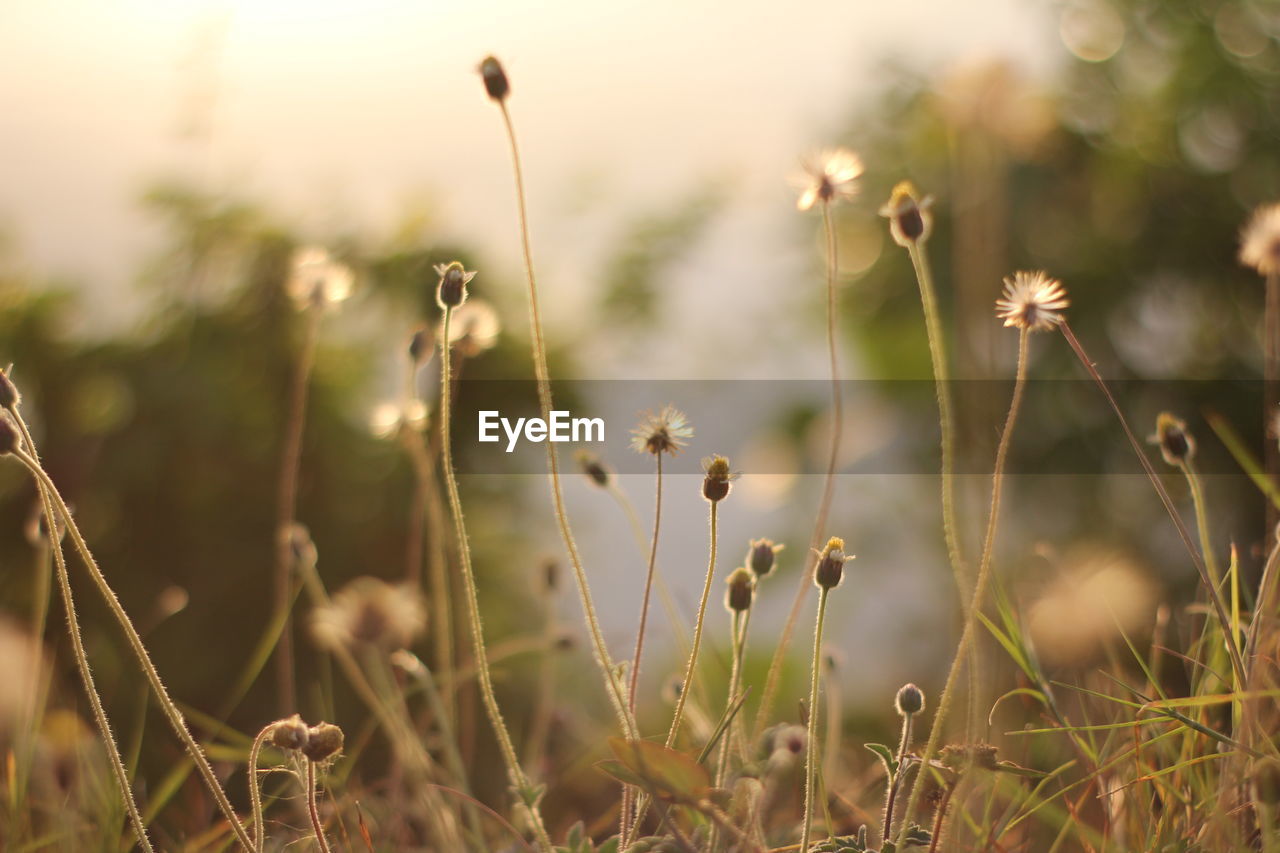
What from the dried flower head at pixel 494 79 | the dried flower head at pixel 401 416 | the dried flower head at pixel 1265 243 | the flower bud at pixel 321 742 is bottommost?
the flower bud at pixel 321 742

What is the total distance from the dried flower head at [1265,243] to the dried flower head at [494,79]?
48cm

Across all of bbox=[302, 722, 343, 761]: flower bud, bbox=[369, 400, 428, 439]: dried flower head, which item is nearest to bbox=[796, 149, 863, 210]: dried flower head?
bbox=[369, 400, 428, 439]: dried flower head

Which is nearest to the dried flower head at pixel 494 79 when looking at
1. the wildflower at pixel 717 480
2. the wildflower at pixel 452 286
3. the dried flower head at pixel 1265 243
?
the wildflower at pixel 452 286

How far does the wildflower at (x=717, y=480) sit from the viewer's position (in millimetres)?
533

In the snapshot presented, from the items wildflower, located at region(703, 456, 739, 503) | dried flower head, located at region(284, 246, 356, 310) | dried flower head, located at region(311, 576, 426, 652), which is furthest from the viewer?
dried flower head, located at region(284, 246, 356, 310)

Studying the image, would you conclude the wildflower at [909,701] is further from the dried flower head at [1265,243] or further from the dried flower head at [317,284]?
the dried flower head at [317,284]

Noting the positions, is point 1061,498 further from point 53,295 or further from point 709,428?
point 53,295

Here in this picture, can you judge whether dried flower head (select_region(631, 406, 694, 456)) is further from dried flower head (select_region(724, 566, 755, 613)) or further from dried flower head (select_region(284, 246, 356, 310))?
dried flower head (select_region(284, 246, 356, 310))

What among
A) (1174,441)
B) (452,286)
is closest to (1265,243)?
(1174,441)

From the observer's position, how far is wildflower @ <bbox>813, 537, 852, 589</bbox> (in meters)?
0.49

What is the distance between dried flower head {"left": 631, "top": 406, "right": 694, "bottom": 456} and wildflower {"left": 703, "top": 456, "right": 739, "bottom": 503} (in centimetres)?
5

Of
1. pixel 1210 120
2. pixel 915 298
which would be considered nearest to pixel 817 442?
pixel 915 298

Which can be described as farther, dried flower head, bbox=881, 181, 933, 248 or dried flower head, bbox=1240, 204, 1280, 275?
dried flower head, bbox=1240, 204, 1280, 275

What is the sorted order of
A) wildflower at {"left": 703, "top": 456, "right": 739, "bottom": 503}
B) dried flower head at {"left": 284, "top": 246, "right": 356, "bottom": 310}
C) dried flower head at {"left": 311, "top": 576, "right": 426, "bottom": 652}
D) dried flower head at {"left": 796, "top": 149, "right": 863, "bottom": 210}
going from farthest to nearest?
dried flower head at {"left": 284, "top": 246, "right": 356, "bottom": 310}
dried flower head at {"left": 796, "top": 149, "right": 863, "bottom": 210}
wildflower at {"left": 703, "top": 456, "right": 739, "bottom": 503}
dried flower head at {"left": 311, "top": 576, "right": 426, "bottom": 652}
